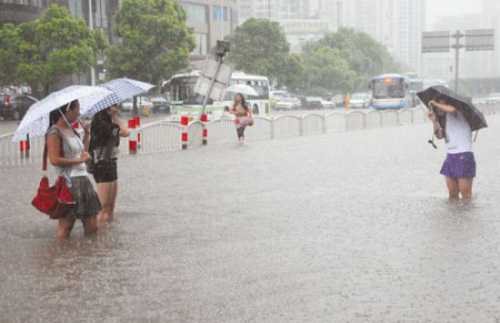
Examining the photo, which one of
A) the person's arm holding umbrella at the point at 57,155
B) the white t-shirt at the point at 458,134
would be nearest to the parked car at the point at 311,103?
the white t-shirt at the point at 458,134

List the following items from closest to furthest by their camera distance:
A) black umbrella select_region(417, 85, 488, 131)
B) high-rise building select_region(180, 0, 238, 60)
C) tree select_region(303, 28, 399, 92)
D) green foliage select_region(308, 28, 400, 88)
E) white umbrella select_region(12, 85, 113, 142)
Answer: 1. white umbrella select_region(12, 85, 113, 142)
2. black umbrella select_region(417, 85, 488, 131)
3. high-rise building select_region(180, 0, 238, 60)
4. tree select_region(303, 28, 399, 92)
5. green foliage select_region(308, 28, 400, 88)

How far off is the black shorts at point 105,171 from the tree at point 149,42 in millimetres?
42151

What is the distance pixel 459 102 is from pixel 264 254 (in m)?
4.55

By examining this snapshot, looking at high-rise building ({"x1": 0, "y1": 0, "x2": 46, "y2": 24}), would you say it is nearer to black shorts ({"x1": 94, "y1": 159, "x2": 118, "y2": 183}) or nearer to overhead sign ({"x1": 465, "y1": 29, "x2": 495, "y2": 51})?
overhead sign ({"x1": 465, "y1": 29, "x2": 495, "y2": 51})

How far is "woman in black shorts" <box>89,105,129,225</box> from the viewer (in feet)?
33.1

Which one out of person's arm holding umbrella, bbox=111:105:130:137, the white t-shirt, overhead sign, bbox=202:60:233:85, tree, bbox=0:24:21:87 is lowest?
the white t-shirt

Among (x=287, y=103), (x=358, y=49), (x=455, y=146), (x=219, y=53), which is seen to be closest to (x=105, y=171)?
(x=455, y=146)

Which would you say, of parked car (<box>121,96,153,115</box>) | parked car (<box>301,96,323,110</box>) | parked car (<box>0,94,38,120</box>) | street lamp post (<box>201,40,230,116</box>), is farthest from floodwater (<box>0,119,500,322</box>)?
parked car (<box>301,96,323,110</box>)

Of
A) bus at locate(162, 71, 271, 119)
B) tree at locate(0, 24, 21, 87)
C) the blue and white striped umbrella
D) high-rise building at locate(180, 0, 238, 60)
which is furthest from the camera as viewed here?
high-rise building at locate(180, 0, 238, 60)

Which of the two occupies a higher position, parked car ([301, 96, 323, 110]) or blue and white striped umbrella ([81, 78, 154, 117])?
blue and white striped umbrella ([81, 78, 154, 117])

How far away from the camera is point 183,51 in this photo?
173 ft

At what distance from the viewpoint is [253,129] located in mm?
27062

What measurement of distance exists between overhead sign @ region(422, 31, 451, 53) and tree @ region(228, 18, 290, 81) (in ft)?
64.9

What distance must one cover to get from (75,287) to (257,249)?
211cm
